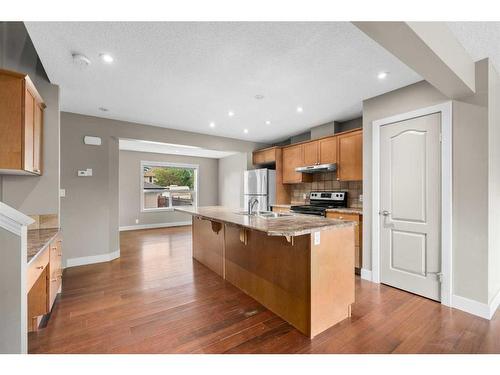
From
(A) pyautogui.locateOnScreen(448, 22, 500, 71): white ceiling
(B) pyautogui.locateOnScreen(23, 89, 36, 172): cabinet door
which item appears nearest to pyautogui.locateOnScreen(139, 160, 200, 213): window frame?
(B) pyautogui.locateOnScreen(23, 89, 36, 172): cabinet door

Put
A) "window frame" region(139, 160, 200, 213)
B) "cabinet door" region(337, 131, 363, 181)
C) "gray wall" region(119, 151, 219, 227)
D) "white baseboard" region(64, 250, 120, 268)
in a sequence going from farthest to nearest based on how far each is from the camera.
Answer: "window frame" region(139, 160, 200, 213), "gray wall" region(119, 151, 219, 227), "white baseboard" region(64, 250, 120, 268), "cabinet door" region(337, 131, 363, 181)

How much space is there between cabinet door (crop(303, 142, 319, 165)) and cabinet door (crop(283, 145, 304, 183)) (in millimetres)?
118

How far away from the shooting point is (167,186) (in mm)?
7367

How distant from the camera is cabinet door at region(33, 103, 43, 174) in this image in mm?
2292

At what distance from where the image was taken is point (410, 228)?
2.58 m

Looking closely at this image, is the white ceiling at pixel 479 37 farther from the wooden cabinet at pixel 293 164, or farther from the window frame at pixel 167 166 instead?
the window frame at pixel 167 166

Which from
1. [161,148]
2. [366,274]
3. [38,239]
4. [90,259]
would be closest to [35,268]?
[38,239]

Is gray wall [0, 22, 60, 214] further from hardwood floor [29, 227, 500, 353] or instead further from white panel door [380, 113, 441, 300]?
white panel door [380, 113, 441, 300]

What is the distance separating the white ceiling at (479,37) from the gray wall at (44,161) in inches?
153

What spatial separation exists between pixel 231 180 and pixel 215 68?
5344 millimetres
